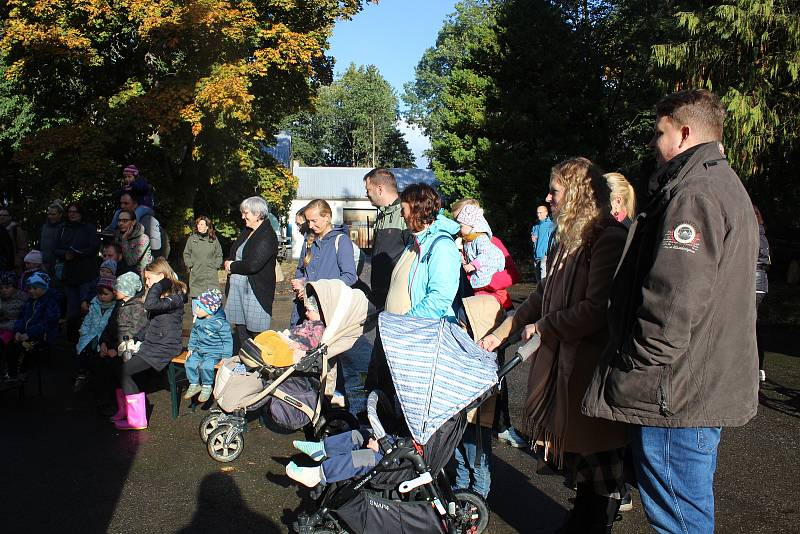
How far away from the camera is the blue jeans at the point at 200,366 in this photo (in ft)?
22.8

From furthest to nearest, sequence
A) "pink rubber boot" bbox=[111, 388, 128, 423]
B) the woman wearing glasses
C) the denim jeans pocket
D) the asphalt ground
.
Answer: the woman wearing glasses < "pink rubber boot" bbox=[111, 388, 128, 423] < the asphalt ground < the denim jeans pocket

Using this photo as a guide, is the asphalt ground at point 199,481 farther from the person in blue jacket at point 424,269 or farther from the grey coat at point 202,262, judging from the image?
the grey coat at point 202,262

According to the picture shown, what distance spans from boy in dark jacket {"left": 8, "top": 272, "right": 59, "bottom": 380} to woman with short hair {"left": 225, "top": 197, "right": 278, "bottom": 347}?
2.21 meters

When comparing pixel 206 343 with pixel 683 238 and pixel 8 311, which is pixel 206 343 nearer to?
pixel 8 311

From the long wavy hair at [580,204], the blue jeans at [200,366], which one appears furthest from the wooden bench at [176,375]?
the long wavy hair at [580,204]

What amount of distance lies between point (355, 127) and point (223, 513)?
75.9 metres

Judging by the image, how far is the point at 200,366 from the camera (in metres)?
6.96

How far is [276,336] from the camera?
5.14 meters

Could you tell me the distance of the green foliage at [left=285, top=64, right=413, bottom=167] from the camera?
76188mm

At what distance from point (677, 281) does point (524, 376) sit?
19.7 feet

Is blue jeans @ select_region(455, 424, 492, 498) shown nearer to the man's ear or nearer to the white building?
the man's ear

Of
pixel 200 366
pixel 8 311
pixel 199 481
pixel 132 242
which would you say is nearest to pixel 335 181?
pixel 132 242

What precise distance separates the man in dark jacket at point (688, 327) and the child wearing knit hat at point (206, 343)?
480 cm

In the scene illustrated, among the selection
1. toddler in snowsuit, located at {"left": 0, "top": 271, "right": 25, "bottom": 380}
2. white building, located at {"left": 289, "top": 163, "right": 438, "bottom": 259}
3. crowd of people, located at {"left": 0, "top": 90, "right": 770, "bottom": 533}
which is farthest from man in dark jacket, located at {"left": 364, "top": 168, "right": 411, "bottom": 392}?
white building, located at {"left": 289, "top": 163, "right": 438, "bottom": 259}
